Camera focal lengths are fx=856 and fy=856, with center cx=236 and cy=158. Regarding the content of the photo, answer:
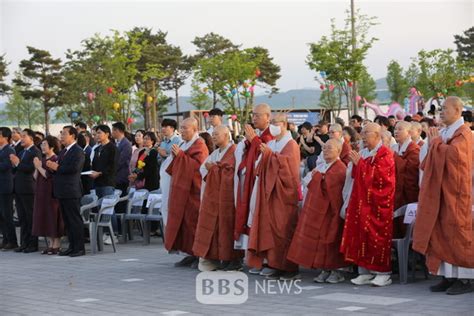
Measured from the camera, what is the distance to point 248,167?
1009 centimetres

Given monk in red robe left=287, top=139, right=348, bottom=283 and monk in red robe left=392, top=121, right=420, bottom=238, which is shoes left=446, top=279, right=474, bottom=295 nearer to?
monk in red robe left=287, top=139, right=348, bottom=283

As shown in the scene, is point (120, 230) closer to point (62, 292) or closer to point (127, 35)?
point (62, 292)

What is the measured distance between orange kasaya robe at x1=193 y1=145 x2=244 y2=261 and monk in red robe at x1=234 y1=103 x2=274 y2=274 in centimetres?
25

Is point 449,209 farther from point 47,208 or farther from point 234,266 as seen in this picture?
point 47,208

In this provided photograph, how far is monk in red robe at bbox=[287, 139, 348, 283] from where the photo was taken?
942cm

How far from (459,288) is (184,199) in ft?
13.1

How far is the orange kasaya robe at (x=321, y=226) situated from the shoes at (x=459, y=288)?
1.36 metres

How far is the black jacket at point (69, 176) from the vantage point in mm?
12492

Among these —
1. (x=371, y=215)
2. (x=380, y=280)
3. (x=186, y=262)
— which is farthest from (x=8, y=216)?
(x=380, y=280)

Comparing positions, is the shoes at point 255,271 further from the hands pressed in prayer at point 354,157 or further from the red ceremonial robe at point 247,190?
Result: the hands pressed in prayer at point 354,157

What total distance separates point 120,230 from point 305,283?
6.13 metres

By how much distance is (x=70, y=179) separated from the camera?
495 inches

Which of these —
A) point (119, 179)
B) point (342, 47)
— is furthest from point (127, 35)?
point (119, 179)

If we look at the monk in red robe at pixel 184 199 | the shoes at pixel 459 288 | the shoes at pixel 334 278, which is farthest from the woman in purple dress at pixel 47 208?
the shoes at pixel 459 288
